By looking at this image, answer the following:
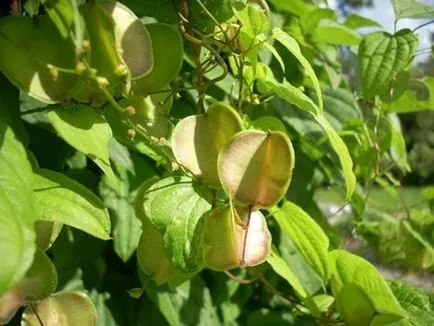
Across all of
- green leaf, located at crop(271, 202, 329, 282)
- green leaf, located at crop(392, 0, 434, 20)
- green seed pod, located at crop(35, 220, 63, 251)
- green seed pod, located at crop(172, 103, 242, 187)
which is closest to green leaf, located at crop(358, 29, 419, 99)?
green leaf, located at crop(392, 0, 434, 20)

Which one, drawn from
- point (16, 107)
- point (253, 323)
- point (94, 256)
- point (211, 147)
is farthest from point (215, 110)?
point (253, 323)

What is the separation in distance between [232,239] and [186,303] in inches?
10.6

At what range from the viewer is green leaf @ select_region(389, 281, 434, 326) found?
58cm

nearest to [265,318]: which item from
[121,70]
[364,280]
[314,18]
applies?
[364,280]

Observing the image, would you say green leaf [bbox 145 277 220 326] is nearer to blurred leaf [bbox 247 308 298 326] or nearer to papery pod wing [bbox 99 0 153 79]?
blurred leaf [bbox 247 308 298 326]

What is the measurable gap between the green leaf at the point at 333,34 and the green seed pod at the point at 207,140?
44cm

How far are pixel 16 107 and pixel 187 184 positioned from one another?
0.40ft

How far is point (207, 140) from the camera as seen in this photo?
18.0 inches

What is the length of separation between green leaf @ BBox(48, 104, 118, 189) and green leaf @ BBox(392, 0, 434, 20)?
14.0 inches

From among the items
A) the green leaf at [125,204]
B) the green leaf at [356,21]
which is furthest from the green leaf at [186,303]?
the green leaf at [356,21]

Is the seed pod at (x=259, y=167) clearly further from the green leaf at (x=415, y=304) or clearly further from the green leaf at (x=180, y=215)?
the green leaf at (x=415, y=304)

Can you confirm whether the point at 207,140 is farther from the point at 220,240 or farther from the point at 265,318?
the point at 265,318

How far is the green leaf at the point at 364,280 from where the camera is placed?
0.52 metres

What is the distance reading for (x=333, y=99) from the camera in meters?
0.89
